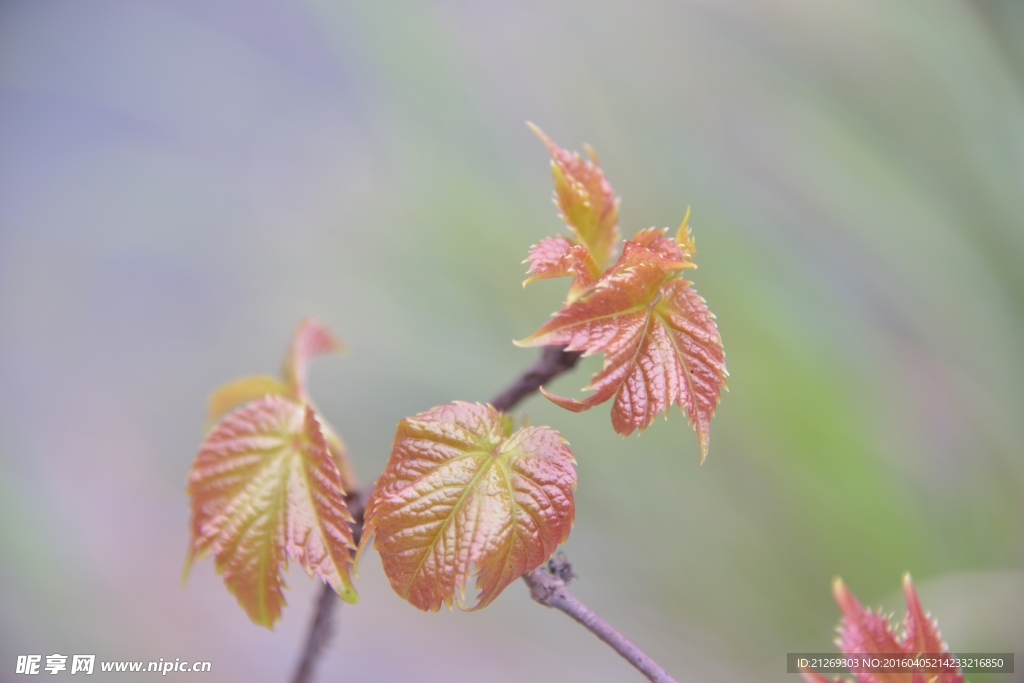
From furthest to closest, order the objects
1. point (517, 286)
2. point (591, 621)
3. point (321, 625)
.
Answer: point (517, 286) → point (321, 625) → point (591, 621)

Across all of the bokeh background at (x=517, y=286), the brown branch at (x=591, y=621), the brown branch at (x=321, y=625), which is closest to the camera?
the brown branch at (x=591, y=621)

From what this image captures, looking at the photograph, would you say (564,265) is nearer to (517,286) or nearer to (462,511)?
(462,511)

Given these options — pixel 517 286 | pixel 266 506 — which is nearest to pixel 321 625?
pixel 266 506

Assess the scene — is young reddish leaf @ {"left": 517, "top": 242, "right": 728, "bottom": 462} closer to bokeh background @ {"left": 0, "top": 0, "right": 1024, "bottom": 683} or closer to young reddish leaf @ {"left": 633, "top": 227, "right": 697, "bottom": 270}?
young reddish leaf @ {"left": 633, "top": 227, "right": 697, "bottom": 270}

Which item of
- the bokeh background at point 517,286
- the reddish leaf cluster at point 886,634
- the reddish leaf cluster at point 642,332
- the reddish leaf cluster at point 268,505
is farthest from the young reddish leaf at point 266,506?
the bokeh background at point 517,286

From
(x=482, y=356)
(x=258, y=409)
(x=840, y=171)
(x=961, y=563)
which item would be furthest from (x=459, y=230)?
(x=961, y=563)

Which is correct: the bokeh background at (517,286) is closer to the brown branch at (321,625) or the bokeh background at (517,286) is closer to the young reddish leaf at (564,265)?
the brown branch at (321,625)

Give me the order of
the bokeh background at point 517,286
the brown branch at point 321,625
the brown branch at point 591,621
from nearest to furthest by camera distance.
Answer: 1. the brown branch at point 591,621
2. the brown branch at point 321,625
3. the bokeh background at point 517,286

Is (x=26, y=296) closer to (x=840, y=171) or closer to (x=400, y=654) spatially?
(x=400, y=654)
